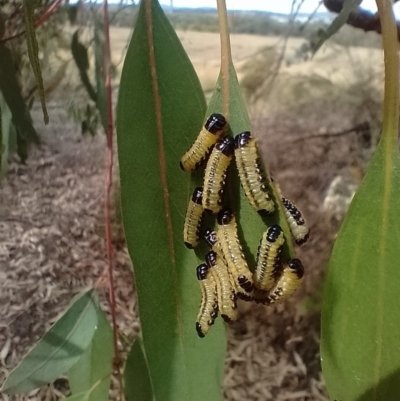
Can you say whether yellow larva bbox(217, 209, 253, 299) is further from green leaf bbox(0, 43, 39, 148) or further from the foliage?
green leaf bbox(0, 43, 39, 148)

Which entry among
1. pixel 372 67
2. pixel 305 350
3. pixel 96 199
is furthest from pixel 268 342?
pixel 372 67

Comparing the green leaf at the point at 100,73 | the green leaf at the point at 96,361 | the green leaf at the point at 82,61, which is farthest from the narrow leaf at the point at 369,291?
the green leaf at the point at 82,61

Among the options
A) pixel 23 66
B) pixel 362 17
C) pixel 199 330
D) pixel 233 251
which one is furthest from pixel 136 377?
pixel 23 66

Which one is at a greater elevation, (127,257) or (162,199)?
(162,199)

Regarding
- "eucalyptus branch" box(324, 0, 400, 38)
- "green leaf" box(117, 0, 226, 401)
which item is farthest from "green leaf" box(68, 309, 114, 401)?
"eucalyptus branch" box(324, 0, 400, 38)

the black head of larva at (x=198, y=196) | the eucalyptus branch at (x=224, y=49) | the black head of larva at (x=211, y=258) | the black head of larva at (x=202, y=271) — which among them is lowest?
the black head of larva at (x=202, y=271)

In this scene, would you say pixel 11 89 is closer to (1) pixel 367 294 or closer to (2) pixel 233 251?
(2) pixel 233 251

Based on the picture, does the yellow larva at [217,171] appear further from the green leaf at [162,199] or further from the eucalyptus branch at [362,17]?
the eucalyptus branch at [362,17]
